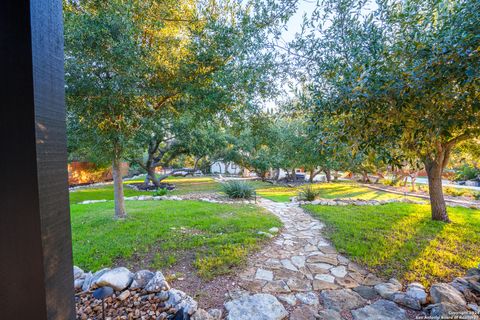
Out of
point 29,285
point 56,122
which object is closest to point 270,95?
point 56,122

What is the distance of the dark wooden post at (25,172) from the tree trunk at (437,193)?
7.31 metres

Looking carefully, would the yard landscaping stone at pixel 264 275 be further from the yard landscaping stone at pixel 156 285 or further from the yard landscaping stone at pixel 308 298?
the yard landscaping stone at pixel 156 285

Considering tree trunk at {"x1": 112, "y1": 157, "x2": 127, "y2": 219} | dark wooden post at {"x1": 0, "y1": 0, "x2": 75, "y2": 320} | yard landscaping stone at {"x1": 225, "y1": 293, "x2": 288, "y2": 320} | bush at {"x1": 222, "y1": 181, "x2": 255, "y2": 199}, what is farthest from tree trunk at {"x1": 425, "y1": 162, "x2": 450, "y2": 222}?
tree trunk at {"x1": 112, "y1": 157, "x2": 127, "y2": 219}

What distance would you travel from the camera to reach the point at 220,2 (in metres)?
3.94

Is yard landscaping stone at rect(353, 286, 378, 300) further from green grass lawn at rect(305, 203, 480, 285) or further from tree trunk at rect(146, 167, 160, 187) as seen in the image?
tree trunk at rect(146, 167, 160, 187)

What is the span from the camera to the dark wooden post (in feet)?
2.74

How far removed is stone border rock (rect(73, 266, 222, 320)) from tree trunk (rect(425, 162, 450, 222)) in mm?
6136

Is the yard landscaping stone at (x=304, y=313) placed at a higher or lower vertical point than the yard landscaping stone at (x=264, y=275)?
lower

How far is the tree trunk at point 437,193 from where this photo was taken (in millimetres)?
5309

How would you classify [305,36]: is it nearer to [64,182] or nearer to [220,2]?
[220,2]

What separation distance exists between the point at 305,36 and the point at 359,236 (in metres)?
3.95

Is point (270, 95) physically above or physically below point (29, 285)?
above

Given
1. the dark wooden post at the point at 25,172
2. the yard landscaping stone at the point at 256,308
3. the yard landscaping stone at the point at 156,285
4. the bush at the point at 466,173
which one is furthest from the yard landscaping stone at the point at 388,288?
the bush at the point at 466,173

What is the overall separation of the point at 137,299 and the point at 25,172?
2.04 metres
